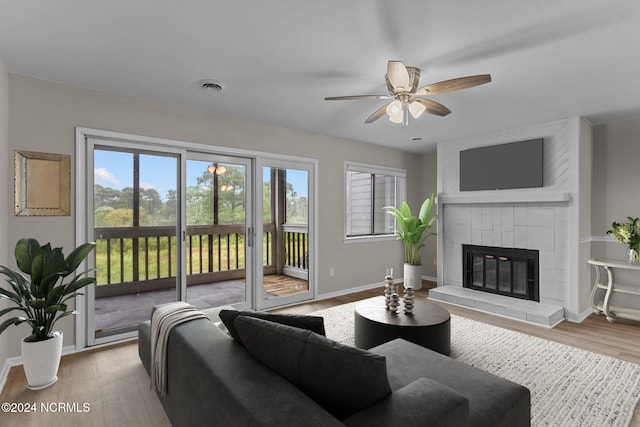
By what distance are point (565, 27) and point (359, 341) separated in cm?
268

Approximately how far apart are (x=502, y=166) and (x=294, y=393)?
4.39 meters

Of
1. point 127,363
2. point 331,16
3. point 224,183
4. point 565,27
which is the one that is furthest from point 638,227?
point 127,363

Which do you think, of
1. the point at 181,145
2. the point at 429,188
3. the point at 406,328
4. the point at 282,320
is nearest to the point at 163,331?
the point at 282,320

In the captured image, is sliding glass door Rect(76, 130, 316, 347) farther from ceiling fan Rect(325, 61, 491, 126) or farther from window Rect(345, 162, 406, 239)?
ceiling fan Rect(325, 61, 491, 126)

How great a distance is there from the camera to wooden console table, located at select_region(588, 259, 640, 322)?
3634 millimetres

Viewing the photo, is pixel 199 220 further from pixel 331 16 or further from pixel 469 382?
pixel 469 382

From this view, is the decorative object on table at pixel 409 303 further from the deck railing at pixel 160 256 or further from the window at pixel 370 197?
the window at pixel 370 197

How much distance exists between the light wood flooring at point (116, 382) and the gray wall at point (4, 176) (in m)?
0.29

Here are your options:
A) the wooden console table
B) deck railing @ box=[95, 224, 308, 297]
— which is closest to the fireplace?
the wooden console table

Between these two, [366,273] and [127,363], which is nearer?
[127,363]

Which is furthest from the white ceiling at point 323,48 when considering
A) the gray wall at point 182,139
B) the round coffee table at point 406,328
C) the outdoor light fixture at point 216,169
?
the round coffee table at point 406,328

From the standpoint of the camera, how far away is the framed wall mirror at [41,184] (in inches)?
107

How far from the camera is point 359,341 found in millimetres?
2828

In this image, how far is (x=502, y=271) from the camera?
4535mm
